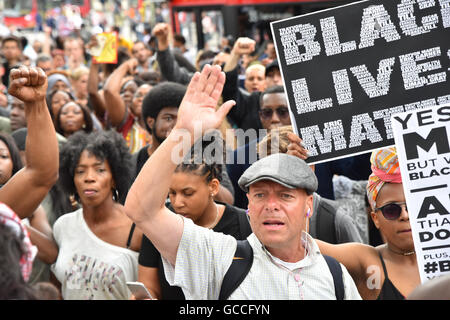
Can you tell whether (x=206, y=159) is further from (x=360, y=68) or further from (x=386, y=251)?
(x=386, y=251)

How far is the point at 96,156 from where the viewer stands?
14.5 ft

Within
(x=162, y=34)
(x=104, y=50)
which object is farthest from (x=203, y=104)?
(x=104, y=50)

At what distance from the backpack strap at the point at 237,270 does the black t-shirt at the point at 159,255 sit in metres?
0.67

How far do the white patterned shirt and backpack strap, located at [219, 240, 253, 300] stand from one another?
0.05 ft

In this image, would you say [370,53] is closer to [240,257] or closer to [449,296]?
[240,257]

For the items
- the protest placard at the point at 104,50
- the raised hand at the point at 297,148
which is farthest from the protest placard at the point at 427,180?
the protest placard at the point at 104,50

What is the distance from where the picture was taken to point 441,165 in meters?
3.05

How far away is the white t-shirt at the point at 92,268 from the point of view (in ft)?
12.7

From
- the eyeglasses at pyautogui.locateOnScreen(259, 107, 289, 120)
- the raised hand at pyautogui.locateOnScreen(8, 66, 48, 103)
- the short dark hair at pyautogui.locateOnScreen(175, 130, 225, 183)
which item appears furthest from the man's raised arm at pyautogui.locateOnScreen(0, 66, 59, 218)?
the eyeglasses at pyautogui.locateOnScreen(259, 107, 289, 120)

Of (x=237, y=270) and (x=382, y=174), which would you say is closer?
(x=237, y=270)

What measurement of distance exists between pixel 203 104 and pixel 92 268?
1434 millimetres

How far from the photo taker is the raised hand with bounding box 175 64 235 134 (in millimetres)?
2820

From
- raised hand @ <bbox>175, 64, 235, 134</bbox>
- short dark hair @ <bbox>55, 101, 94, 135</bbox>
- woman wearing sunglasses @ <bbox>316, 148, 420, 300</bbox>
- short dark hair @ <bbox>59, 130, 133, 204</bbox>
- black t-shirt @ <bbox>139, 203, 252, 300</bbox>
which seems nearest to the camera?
raised hand @ <bbox>175, 64, 235, 134</bbox>

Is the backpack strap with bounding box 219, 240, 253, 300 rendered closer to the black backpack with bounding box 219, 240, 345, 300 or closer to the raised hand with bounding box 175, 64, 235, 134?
the black backpack with bounding box 219, 240, 345, 300
